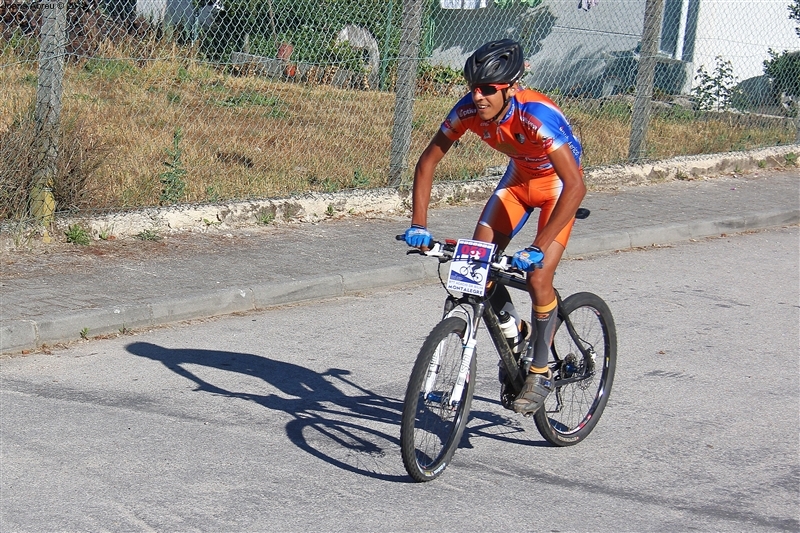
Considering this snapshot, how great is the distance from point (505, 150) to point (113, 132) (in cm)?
489

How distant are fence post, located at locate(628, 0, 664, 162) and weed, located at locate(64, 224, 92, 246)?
7035mm

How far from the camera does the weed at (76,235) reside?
824 cm

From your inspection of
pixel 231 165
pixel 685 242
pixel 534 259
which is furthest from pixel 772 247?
pixel 534 259

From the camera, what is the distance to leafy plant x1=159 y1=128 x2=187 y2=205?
8.88m

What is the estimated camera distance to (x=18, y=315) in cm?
652

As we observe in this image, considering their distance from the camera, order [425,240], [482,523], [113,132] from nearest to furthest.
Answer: [482,523]
[425,240]
[113,132]

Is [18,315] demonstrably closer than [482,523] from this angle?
No

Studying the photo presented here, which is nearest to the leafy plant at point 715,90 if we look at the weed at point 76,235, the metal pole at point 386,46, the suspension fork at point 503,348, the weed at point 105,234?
the metal pole at point 386,46

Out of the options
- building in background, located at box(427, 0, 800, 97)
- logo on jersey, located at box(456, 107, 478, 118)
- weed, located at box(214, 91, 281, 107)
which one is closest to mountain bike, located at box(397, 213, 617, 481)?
logo on jersey, located at box(456, 107, 478, 118)

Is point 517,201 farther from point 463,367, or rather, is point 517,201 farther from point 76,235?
point 76,235

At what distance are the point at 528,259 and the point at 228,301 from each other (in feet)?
11.5

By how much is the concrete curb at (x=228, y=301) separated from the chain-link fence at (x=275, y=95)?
1.79m

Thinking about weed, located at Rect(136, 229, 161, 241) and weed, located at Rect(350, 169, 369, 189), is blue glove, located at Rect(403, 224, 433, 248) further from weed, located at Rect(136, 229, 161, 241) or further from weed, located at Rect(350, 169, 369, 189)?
weed, located at Rect(350, 169, 369, 189)

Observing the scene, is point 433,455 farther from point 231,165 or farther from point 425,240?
point 231,165
